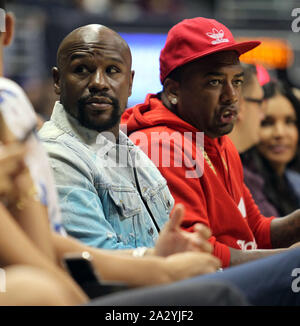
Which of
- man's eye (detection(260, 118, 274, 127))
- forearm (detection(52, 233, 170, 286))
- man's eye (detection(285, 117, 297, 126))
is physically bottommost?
forearm (detection(52, 233, 170, 286))

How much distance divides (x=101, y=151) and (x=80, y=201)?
11.7 inches

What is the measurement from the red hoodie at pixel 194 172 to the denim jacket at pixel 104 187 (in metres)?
0.12

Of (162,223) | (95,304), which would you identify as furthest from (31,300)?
(162,223)

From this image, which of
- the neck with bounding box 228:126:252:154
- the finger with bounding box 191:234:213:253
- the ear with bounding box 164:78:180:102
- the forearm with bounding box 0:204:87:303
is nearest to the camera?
the forearm with bounding box 0:204:87:303

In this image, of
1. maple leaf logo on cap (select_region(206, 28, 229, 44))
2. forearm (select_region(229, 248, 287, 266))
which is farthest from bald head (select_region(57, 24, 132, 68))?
forearm (select_region(229, 248, 287, 266))

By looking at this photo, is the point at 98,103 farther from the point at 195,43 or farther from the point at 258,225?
the point at 258,225

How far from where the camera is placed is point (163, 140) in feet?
8.43

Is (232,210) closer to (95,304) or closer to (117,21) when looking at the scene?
(95,304)

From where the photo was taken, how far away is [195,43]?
104 inches

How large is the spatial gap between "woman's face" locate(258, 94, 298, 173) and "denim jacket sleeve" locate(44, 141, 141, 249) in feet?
7.03

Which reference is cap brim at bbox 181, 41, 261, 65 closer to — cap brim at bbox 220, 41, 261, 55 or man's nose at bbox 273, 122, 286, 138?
cap brim at bbox 220, 41, 261, 55

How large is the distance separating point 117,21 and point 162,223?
5993mm

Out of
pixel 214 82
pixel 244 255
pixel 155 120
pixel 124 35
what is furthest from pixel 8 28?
pixel 124 35

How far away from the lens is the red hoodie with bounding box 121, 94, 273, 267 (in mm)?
2463
